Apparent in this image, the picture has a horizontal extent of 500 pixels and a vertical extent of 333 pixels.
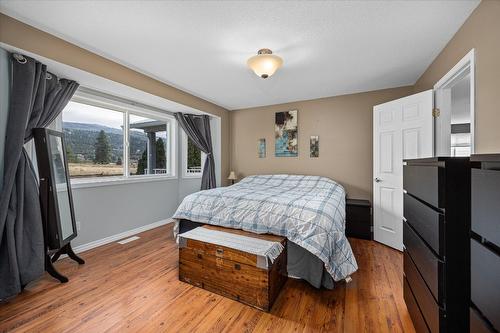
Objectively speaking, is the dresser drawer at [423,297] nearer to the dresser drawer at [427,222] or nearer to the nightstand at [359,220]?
the dresser drawer at [427,222]

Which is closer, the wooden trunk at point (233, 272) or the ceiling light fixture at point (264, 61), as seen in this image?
the wooden trunk at point (233, 272)

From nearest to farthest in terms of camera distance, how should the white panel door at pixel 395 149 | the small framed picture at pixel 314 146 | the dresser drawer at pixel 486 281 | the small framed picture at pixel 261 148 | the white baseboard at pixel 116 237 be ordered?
the dresser drawer at pixel 486 281, the white panel door at pixel 395 149, the white baseboard at pixel 116 237, the small framed picture at pixel 314 146, the small framed picture at pixel 261 148

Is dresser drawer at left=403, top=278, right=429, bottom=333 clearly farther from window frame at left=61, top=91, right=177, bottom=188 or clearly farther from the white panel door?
window frame at left=61, top=91, right=177, bottom=188

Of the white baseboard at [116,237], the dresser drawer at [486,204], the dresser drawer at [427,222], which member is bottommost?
the white baseboard at [116,237]

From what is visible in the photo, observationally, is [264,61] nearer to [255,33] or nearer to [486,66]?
[255,33]

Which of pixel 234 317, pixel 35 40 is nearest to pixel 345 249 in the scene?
pixel 234 317

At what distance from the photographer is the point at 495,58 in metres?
1.49

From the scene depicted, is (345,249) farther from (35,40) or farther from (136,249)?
(35,40)

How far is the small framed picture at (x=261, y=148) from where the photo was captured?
454 cm

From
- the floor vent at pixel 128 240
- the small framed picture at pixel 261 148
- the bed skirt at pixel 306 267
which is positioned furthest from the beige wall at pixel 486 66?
the floor vent at pixel 128 240

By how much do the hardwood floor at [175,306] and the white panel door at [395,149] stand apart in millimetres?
729

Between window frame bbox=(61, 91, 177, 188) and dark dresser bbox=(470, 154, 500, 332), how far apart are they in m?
3.61

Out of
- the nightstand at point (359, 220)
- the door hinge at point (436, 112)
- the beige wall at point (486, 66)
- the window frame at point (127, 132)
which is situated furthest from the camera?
the nightstand at point (359, 220)

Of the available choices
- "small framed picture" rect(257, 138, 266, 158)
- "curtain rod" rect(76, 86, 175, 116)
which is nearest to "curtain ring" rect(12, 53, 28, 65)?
"curtain rod" rect(76, 86, 175, 116)
